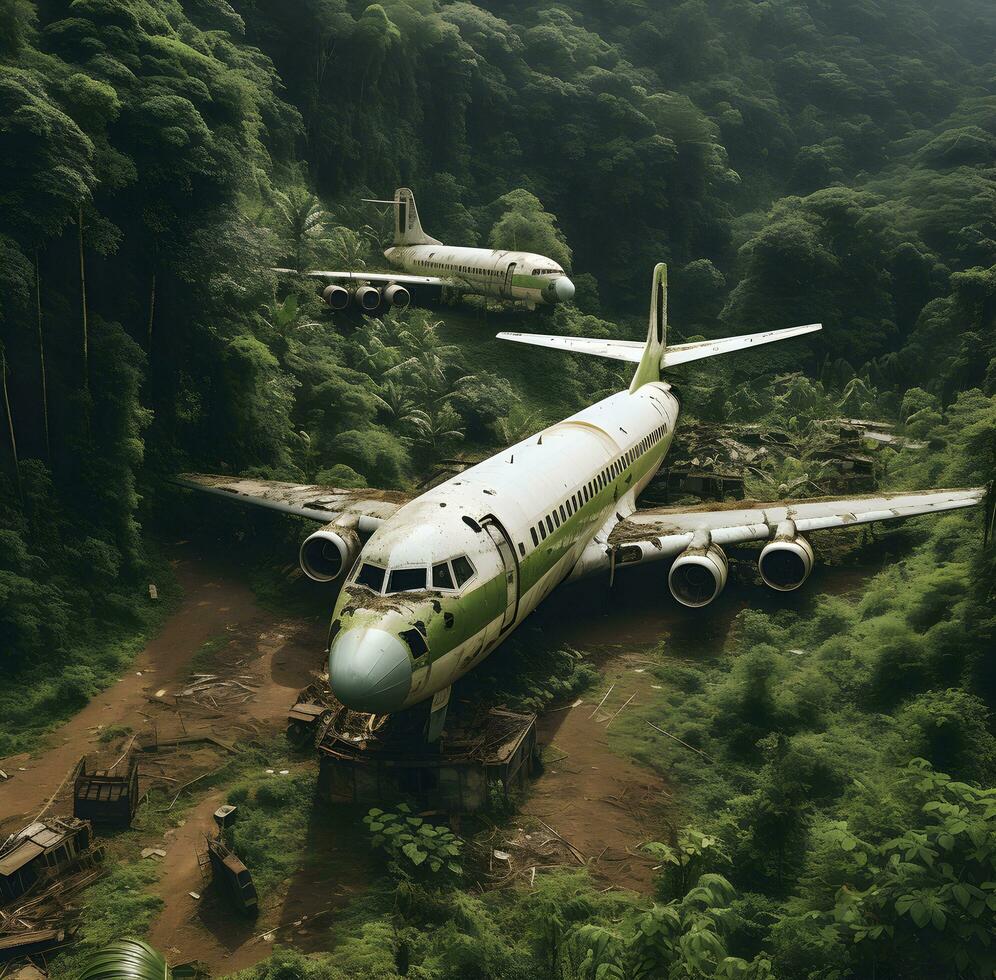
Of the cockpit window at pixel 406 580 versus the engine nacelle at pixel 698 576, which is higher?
the cockpit window at pixel 406 580

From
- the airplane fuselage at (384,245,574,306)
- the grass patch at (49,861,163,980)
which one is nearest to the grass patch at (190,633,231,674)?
the grass patch at (49,861,163,980)

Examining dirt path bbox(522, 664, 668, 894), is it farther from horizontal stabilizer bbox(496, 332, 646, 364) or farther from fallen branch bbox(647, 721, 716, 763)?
horizontal stabilizer bbox(496, 332, 646, 364)

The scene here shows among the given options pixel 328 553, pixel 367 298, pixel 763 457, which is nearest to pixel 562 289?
pixel 367 298

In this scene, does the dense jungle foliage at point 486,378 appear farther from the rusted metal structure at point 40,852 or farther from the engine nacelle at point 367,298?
the rusted metal structure at point 40,852

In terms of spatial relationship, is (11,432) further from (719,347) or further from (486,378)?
(719,347)

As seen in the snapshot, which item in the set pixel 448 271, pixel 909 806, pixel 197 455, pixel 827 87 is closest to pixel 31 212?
pixel 197 455

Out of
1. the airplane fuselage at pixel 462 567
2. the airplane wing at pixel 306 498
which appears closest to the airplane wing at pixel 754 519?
the airplane fuselage at pixel 462 567
